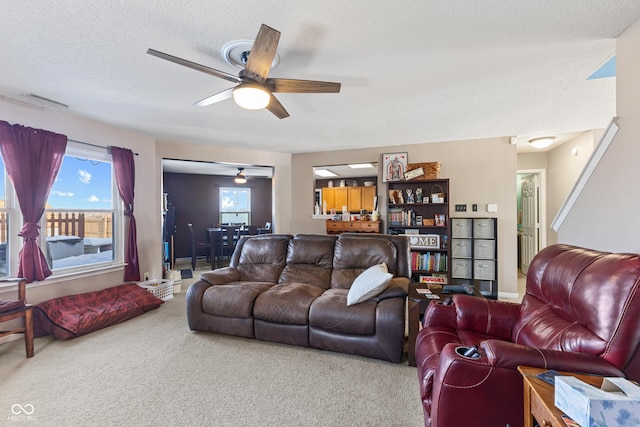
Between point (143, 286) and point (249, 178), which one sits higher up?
point (249, 178)

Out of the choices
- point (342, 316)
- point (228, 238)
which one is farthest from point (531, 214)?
point (228, 238)

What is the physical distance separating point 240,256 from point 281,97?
6.49 ft

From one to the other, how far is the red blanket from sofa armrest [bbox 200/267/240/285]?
3.43 ft

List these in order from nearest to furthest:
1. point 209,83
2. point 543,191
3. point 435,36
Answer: point 435,36 → point 209,83 → point 543,191

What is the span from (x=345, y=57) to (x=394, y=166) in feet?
9.45

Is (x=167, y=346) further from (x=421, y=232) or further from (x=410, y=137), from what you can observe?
(x=410, y=137)

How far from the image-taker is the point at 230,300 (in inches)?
108

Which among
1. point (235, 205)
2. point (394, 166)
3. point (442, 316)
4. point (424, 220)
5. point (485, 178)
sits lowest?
point (442, 316)

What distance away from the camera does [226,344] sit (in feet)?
8.69

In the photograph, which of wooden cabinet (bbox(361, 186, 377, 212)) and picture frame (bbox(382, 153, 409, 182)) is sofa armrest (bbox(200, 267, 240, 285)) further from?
wooden cabinet (bbox(361, 186, 377, 212))

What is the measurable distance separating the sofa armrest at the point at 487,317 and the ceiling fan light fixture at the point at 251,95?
6.57ft

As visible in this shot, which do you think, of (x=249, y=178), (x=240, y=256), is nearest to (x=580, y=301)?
(x=240, y=256)

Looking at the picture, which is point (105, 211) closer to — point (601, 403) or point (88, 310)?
point (88, 310)

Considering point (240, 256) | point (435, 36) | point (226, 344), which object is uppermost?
point (435, 36)
